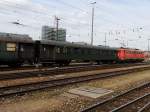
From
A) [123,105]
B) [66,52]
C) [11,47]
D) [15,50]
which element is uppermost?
[11,47]

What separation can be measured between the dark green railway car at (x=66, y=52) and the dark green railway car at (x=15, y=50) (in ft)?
4.53

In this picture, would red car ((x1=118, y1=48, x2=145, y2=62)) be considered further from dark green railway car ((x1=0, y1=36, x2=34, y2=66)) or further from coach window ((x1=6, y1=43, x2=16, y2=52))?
coach window ((x1=6, y1=43, x2=16, y2=52))

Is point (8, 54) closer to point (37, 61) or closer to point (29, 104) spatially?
point (37, 61)

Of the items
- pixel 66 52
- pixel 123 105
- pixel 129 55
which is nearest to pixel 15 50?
pixel 66 52

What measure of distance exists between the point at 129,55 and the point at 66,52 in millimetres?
23786

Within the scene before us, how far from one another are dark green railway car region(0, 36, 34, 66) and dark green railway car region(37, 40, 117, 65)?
4.53 feet

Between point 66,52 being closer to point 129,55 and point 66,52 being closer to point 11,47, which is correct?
point 11,47

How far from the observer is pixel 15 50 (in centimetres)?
2658

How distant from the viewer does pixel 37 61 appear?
29594mm

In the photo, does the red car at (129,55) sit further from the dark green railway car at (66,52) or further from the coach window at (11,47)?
the coach window at (11,47)

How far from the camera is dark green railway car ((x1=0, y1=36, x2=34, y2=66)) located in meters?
25.3

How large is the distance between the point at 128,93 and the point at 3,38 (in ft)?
47.5

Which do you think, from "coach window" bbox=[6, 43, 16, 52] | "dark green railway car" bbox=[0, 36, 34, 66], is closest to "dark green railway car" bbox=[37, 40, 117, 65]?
"dark green railway car" bbox=[0, 36, 34, 66]

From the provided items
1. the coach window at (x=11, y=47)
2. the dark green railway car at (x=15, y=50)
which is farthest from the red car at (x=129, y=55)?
the coach window at (x=11, y=47)
